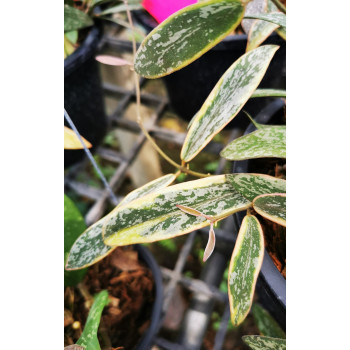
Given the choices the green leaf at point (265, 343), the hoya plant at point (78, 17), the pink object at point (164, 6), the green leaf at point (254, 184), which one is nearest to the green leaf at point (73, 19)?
the hoya plant at point (78, 17)

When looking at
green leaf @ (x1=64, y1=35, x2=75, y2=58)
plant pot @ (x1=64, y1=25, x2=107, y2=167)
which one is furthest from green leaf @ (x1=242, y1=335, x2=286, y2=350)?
green leaf @ (x1=64, y1=35, x2=75, y2=58)

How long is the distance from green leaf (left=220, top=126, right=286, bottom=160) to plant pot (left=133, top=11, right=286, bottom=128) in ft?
0.77

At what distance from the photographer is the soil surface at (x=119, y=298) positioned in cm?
58

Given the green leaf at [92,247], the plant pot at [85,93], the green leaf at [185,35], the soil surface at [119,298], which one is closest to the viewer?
the green leaf at [185,35]

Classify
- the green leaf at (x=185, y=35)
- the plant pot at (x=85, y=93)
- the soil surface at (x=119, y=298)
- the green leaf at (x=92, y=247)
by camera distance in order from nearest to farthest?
1. the green leaf at (x=185, y=35)
2. the green leaf at (x=92, y=247)
3. the soil surface at (x=119, y=298)
4. the plant pot at (x=85, y=93)

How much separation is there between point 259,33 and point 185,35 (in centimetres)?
21

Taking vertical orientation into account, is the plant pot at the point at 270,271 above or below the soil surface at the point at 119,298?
above

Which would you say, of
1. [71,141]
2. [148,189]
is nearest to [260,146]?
[148,189]

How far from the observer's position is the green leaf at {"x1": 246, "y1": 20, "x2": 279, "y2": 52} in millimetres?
526

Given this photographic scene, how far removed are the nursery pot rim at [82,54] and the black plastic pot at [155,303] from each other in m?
0.34

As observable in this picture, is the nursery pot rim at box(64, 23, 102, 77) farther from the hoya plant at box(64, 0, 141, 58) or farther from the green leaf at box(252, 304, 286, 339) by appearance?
the green leaf at box(252, 304, 286, 339)

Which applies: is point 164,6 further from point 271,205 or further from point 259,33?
point 271,205

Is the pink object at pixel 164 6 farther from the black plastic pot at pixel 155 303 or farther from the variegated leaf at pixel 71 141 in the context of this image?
the black plastic pot at pixel 155 303
